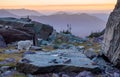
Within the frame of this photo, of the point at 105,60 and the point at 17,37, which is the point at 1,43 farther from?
the point at 105,60

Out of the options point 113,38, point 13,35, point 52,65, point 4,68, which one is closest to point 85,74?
point 52,65

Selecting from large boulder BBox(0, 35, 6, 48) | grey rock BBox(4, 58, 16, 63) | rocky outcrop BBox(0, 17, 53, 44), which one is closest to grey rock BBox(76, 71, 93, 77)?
grey rock BBox(4, 58, 16, 63)

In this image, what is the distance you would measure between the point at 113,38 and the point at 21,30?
12509mm

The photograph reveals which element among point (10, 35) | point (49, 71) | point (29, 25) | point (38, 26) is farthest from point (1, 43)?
point (49, 71)

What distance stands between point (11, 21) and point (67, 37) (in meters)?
5.09

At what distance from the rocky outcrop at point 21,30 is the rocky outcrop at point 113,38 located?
393 inches

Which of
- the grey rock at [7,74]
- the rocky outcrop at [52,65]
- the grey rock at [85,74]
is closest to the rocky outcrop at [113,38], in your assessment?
the rocky outcrop at [52,65]

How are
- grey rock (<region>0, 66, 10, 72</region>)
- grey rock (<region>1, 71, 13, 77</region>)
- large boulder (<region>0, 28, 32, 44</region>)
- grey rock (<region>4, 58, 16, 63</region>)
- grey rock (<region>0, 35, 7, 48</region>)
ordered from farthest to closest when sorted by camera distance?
large boulder (<region>0, 28, 32, 44</region>) < grey rock (<region>0, 35, 7, 48</region>) < grey rock (<region>4, 58, 16, 63</region>) < grey rock (<region>0, 66, 10, 72</region>) < grey rock (<region>1, 71, 13, 77</region>)

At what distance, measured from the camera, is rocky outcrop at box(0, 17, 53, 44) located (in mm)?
23406

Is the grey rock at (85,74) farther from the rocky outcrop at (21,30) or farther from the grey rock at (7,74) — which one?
the rocky outcrop at (21,30)

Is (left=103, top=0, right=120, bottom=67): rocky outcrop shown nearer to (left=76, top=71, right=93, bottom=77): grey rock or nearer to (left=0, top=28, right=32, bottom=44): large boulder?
(left=76, top=71, right=93, bottom=77): grey rock

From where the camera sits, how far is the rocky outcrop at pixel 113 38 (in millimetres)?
13113

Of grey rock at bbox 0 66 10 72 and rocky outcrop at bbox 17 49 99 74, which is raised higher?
rocky outcrop at bbox 17 49 99 74

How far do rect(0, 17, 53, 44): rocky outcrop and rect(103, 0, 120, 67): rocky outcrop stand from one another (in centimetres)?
998
